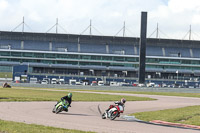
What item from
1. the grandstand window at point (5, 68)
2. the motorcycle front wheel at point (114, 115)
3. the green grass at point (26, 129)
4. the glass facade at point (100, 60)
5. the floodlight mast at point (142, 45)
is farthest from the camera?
the glass facade at point (100, 60)

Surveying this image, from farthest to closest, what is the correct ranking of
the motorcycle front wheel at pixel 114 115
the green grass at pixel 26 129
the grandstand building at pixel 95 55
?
the grandstand building at pixel 95 55
the motorcycle front wheel at pixel 114 115
the green grass at pixel 26 129

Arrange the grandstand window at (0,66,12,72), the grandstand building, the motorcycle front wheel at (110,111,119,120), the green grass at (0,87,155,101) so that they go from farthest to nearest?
the grandstand building → the grandstand window at (0,66,12,72) → the green grass at (0,87,155,101) → the motorcycle front wheel at (110,111,119,120)

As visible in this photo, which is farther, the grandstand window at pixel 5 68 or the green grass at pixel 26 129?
the grandstand window at pixel 5 68

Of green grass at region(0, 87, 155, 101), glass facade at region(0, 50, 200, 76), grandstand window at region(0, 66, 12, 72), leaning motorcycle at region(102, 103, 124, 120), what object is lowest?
green grass at region(0, 87, 155, 101)

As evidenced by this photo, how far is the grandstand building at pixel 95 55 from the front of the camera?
133000mm

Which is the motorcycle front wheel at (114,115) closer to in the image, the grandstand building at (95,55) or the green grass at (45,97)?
the green grass at (45,97)

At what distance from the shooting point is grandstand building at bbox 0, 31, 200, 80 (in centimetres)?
13300

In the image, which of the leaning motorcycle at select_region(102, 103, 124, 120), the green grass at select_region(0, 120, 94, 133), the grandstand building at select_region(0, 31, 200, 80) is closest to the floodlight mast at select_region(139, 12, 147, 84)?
the grandstand building at select_region(0, 31, 200, 80)

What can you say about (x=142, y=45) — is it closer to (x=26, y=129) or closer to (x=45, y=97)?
(x=45, y=97)

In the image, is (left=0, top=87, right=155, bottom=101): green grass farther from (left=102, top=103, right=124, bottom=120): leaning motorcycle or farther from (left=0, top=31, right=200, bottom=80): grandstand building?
(left=0, top=31, right=200, bottom=80): grandstand building

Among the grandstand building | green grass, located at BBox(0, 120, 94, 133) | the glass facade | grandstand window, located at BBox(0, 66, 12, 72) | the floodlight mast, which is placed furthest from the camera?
the grandstand building

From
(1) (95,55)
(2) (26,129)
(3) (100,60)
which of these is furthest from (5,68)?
(2) (26,129)

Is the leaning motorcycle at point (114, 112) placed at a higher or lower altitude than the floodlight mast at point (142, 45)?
lower

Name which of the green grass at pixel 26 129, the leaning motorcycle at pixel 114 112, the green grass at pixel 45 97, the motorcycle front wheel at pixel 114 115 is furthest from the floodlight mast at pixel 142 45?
the green grass at pixel 26 129
